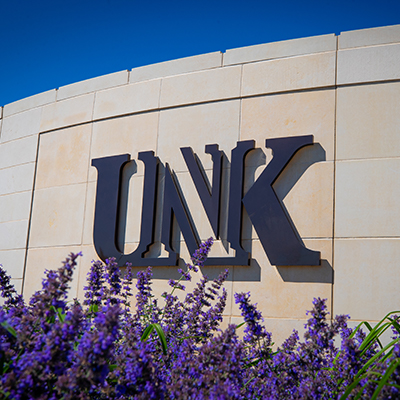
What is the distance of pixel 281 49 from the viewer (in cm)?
553

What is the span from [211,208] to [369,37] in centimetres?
237

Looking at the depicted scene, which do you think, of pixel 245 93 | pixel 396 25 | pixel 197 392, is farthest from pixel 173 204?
pixel 197 392

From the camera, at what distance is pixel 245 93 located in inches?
220

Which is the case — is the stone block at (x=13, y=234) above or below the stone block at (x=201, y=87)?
below

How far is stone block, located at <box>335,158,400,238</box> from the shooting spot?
4719 mm

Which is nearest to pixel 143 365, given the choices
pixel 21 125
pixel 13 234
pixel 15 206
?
pixel 13 234

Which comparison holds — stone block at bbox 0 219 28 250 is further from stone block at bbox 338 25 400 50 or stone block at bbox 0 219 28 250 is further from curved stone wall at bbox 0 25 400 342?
stone block at bbox 338 25 400 50

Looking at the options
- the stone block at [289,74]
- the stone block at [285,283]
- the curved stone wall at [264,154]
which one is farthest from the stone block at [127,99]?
the stone block at [285,283]

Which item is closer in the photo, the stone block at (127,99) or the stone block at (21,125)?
the stone block at (127,99)

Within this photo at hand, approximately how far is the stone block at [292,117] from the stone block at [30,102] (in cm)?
302

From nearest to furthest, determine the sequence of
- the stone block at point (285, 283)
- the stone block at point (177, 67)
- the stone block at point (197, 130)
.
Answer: the stone block at point (285, 283)
the stone block at point (197, 130)
the stone block at point (177, 67)

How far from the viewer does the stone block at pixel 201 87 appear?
18.7 ft

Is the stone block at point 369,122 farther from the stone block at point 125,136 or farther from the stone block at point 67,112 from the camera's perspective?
the stone block at point 67,112

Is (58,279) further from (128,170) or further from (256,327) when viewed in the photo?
(128,170)
